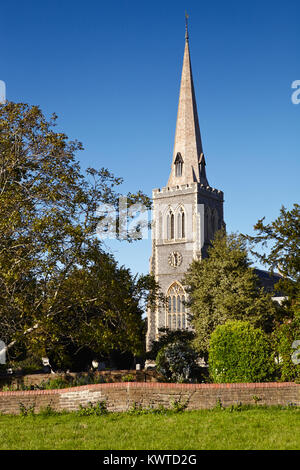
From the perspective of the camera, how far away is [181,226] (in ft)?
213

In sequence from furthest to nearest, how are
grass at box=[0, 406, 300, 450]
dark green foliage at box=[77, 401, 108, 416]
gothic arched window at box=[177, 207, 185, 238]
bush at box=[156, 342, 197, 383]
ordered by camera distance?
gothic arched window at box=[177, 207, 185, 238] → bush at box=[156, 342, 197, 383] → dark green foliage at box=[77, 401, 108, 416] → grass at box=[0, 406, 300, 450]

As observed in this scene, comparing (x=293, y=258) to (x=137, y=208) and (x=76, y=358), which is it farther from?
(x=76, y=358)

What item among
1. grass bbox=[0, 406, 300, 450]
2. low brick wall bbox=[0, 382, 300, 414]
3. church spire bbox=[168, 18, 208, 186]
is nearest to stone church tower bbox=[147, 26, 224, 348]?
church spire bbox=[168, 18, 208, 186]

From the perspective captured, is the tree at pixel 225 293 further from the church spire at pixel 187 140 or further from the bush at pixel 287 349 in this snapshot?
the church spire at pixel 187 140

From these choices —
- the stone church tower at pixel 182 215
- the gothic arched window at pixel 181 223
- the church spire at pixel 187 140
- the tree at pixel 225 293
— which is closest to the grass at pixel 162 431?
the tree at pixel 225 293

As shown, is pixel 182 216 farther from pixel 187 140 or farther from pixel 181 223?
pixel 187 140

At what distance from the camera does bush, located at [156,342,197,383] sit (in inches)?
837

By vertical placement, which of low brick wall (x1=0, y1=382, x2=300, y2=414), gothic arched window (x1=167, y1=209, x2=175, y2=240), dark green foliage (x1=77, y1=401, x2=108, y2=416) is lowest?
dark green foliage (x1=77, y1=401, x2=108, y2=416)

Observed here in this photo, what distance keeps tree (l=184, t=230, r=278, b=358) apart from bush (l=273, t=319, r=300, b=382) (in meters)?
17.6

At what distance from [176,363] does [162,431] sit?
9.79 metres

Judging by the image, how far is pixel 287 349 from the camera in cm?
1664

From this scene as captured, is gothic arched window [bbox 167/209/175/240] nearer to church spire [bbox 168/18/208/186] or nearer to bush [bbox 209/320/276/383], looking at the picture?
church spire [bbox 168/18/208/186]

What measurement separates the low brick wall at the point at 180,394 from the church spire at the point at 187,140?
5259cm

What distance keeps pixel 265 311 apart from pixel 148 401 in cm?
2248
